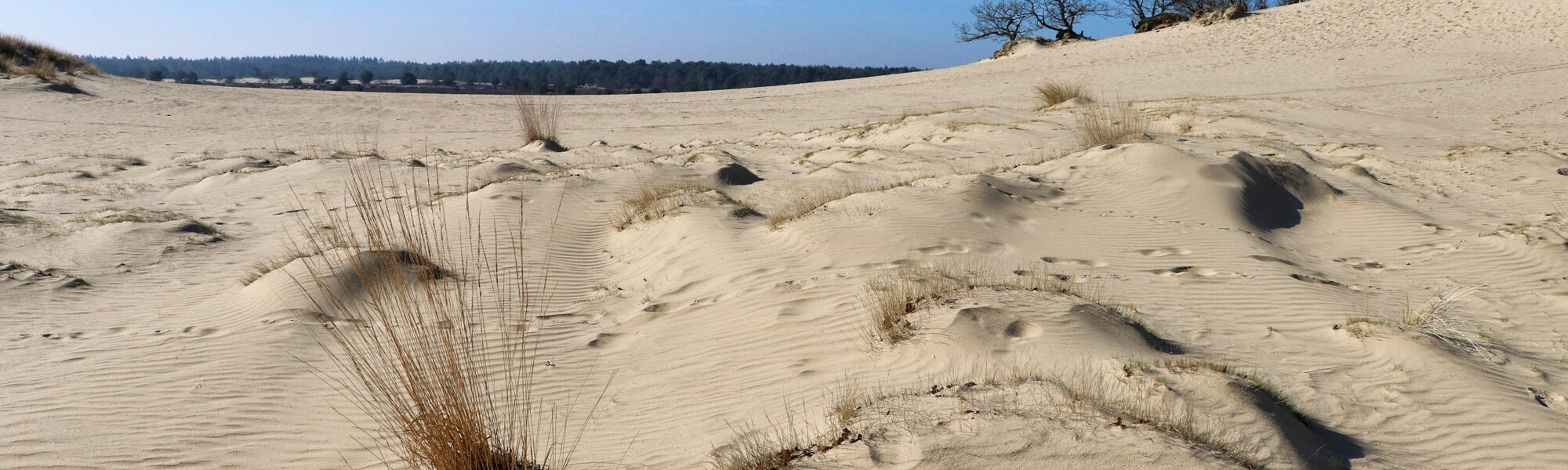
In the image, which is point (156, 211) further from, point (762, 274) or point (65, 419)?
point (762, 274)

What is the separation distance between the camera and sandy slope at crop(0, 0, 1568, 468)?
3.61 meters

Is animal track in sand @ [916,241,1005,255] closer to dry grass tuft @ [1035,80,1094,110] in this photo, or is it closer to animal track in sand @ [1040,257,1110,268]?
animal track in sand @ [1040,257,1110,268]

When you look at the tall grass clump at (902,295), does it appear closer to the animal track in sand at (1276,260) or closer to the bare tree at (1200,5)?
the animal track in sand at (1276,260)

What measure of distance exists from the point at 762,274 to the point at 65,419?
3785 mm

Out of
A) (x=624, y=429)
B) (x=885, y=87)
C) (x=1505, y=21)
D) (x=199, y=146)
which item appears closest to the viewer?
(x=624, y=429)

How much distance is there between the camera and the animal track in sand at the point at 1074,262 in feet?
19.5

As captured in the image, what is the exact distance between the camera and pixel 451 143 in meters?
16.3

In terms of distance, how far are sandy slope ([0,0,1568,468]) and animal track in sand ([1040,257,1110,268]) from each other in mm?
23

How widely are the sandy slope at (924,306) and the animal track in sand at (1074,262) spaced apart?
0.08 feet

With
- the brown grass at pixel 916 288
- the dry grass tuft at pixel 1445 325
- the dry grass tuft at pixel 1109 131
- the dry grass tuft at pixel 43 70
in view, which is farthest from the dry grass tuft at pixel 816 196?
the dry grass tuft at pixel 43 70

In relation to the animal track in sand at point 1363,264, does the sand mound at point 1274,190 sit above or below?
above

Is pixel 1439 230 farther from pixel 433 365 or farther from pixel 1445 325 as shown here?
pixel 433 365

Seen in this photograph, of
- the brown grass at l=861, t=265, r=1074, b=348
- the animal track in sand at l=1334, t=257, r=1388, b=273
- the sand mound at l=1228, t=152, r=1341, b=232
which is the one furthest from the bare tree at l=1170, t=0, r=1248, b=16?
the brown grass at l=861, t=265, r=1074, b=348

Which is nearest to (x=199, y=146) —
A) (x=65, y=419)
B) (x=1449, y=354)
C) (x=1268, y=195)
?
(x=65, y=419)
